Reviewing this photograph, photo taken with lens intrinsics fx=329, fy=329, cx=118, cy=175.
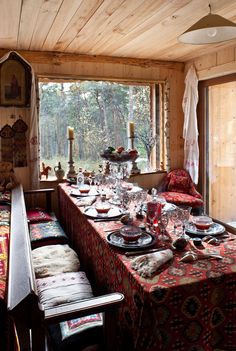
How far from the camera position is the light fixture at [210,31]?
183cm

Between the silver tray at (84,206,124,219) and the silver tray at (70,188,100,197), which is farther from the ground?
the silver tray at (70,188,100,197)

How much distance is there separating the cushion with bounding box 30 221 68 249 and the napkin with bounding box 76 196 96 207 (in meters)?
0.37

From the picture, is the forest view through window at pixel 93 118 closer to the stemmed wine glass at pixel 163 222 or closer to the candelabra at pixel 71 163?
the candelabra at pixel 71 163

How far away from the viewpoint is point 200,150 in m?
4.49

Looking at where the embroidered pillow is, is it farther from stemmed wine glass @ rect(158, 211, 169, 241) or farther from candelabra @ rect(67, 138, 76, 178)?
candelabra @ rect(67, 138, 76, 178)

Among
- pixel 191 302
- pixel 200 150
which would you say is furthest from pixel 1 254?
pixel 200 150

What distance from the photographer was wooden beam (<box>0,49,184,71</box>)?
3.82m

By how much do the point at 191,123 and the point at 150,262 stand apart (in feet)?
10.6

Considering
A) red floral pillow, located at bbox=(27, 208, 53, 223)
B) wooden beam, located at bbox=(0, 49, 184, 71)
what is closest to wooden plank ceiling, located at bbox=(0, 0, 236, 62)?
wooden beam, located at bbox=(0, 49, 184, 71)

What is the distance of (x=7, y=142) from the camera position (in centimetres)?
379

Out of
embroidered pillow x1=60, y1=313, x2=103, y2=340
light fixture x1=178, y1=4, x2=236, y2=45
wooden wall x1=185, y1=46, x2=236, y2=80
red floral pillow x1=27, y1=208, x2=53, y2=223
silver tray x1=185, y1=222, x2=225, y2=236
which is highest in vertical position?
wooden wall x1=185, y1=46, x2=236, y2=80

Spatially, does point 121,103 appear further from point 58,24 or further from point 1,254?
point 1,254

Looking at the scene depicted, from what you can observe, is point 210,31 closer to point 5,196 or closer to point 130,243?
point 130,243

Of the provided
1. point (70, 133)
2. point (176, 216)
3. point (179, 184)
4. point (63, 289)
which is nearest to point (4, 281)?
point (63, 289)
